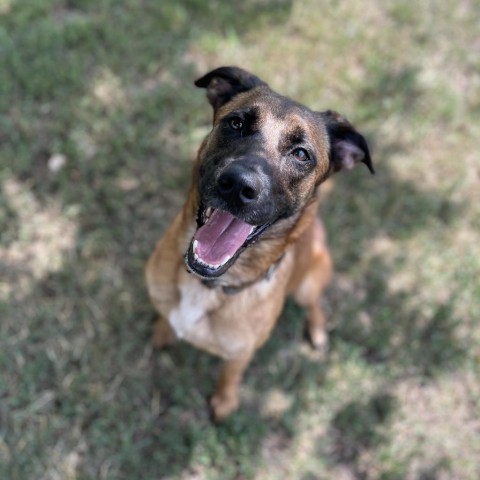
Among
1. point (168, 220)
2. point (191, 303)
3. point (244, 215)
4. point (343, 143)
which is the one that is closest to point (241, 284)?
point (191, 303)

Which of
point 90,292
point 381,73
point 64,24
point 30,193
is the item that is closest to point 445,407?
point 90,292

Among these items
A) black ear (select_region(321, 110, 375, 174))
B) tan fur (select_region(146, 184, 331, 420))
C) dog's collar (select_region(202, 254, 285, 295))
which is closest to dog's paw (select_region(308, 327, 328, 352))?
tan fur (select_region(146, 184, 331, 420))

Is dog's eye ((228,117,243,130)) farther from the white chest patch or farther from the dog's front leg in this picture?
the dog's front leg

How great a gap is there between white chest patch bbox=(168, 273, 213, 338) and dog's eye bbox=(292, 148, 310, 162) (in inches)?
38.8

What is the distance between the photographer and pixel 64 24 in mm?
5324

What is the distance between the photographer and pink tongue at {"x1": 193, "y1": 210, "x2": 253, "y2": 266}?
2842 mm

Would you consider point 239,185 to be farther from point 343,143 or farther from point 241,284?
point 343,143

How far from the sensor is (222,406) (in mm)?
4059

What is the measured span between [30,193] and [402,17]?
459cm

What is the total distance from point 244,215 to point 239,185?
0.16 m

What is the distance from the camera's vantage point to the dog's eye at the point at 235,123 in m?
2.89

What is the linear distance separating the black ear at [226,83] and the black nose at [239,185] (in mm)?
848

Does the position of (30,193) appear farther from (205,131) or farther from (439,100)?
(439,100)

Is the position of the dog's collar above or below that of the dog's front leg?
above
